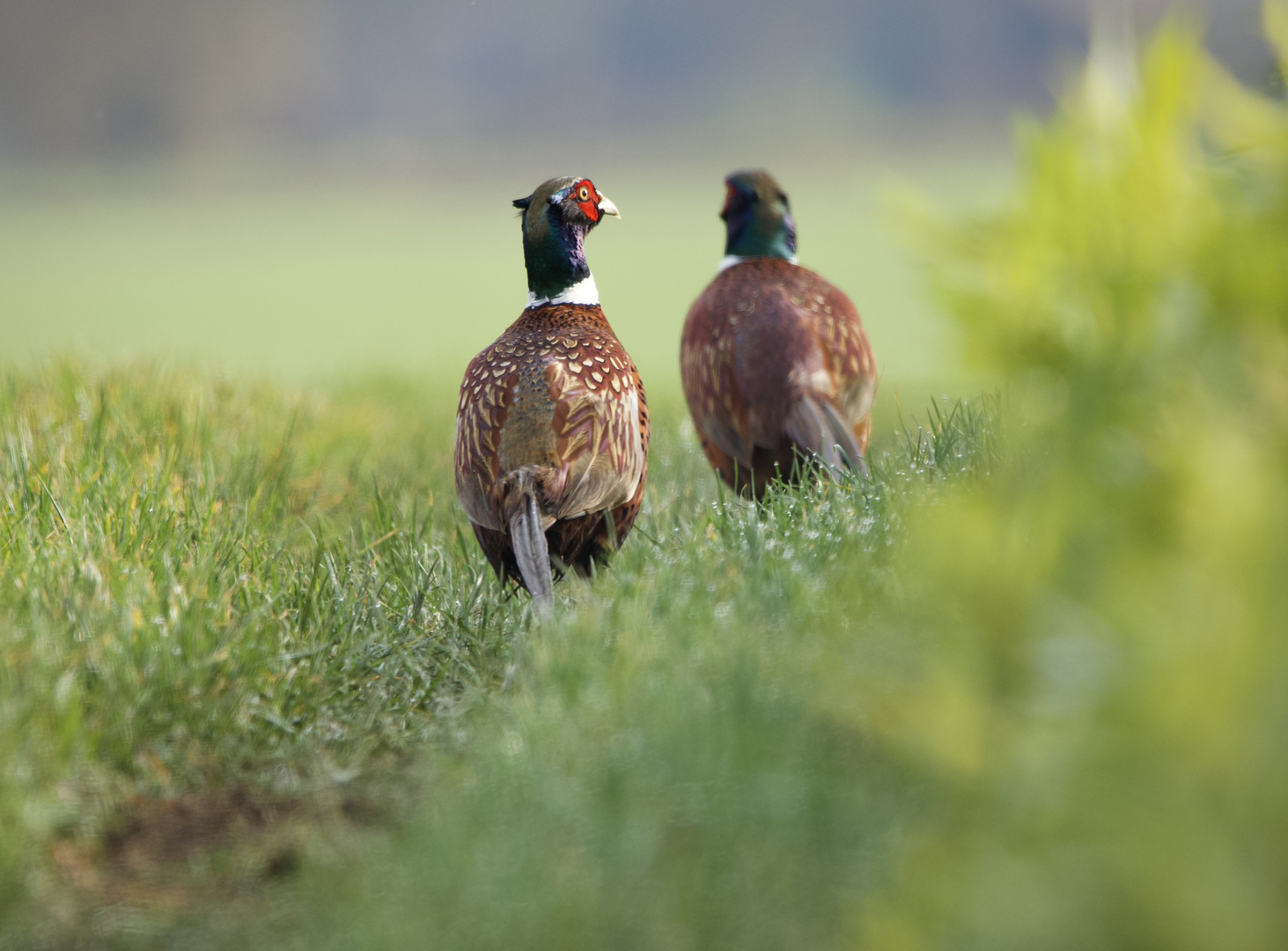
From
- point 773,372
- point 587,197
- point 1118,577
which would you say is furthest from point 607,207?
point 1118,577

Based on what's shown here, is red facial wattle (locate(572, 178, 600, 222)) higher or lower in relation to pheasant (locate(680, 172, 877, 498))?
higher

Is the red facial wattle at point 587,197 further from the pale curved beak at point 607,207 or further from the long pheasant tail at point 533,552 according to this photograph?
the long pheasant tail at point 533,552

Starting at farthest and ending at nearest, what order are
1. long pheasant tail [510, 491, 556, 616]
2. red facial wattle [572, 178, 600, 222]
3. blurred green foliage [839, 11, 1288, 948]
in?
1. red facial wattle [572, 178, 600, 222]
2. long pheasant tail [510, 491, 556, 616]
3. blurred green foliage [839, 11, 1288, 948]

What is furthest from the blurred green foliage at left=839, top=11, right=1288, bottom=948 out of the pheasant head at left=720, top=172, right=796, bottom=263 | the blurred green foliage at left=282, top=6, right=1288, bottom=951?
the pheasant head at left=720, top=172, right=796, bottom=263

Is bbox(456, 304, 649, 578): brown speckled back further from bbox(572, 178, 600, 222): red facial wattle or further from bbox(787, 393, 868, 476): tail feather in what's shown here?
bbox(787, 393, 868, 476): tail feather

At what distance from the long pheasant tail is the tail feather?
115 centimetres

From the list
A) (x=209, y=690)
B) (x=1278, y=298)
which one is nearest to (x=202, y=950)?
(x=209, y=690)

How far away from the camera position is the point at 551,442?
3430 millimetres

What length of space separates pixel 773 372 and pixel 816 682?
2244 mm

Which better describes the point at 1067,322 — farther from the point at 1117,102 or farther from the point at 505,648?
the point at 505,648

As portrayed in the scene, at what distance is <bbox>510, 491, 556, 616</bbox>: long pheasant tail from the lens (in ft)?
10.4

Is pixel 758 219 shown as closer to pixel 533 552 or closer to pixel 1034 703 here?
pixel 533 552

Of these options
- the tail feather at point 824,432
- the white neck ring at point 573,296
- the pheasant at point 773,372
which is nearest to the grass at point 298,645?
the tail feather at point 824,432

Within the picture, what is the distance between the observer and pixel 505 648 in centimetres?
318
